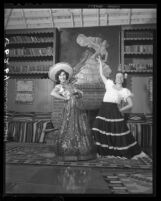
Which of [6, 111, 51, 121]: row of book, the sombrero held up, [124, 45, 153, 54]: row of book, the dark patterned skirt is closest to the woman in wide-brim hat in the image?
the sombrero held up

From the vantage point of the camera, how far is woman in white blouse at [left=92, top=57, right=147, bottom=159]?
286 centimetres

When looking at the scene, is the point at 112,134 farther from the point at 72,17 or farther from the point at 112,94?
the point at 72,17

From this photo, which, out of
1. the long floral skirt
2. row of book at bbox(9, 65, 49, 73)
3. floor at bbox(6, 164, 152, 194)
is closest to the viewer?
floor at bbox(6, 164, 152, 194)

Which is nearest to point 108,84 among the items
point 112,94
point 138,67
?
point 112,94

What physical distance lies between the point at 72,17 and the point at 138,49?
0.81 metres

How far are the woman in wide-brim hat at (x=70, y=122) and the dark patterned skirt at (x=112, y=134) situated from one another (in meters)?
0.10

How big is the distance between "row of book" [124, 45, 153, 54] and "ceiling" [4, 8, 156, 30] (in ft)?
0.85

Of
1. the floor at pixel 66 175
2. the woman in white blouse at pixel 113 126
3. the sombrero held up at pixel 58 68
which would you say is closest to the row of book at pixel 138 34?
the woman in white blouse at pixel 113 126

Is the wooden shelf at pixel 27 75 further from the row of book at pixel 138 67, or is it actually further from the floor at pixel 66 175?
the row of book at pixel 138 67

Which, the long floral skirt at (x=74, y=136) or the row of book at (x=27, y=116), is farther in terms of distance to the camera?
the long floral skirt at (x=74, y=136)

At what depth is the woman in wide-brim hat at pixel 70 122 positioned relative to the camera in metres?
2.91

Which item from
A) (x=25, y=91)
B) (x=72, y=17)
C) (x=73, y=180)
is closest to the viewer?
(x=73, y=180)

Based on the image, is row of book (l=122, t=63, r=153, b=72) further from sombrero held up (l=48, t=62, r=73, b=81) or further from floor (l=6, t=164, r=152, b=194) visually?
floor (l=6, t=164, r=152, b=194)

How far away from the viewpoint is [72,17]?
9.21ft
